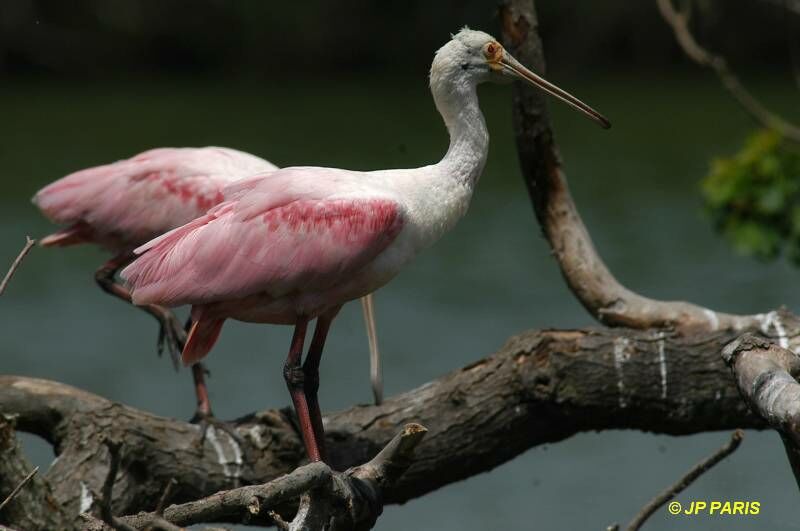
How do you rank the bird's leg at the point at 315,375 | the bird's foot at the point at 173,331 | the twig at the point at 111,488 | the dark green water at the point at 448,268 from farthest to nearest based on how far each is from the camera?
the dark green water at the point at 448,268
the bird's foot at the point at 173,331
the bird's leg at the point at 315,375
the twig at the point at 111,488

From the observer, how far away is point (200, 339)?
591cm

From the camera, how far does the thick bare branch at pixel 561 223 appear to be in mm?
6812

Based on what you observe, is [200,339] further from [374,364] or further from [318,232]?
[374,364]

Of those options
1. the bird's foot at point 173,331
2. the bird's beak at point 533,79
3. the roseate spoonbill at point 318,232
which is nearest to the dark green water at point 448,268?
the bird's foot at point 173,331

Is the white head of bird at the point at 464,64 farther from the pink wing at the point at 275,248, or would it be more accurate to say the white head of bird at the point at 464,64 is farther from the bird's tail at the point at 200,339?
the bird's tail at the point at 200,339

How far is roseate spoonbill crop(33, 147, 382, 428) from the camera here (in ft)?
23.4

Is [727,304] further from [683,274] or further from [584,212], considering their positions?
[584,212]

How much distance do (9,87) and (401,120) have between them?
7042 millimetres

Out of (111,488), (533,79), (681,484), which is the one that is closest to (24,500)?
(111,488)

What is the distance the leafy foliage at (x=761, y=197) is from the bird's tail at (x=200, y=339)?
4.03 meters

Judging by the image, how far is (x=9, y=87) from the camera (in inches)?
1016

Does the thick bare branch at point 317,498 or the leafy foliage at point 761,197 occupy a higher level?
the leafy foliage at point 761,197

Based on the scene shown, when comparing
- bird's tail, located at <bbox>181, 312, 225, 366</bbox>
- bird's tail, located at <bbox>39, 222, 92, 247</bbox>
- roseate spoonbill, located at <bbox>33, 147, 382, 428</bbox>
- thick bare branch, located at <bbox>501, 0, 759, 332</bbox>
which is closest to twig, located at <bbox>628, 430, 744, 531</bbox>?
bird's tail, located at <bbox>181, 312, 225, 366</bbox>

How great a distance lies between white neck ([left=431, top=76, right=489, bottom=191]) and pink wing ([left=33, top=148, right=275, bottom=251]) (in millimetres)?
1457
